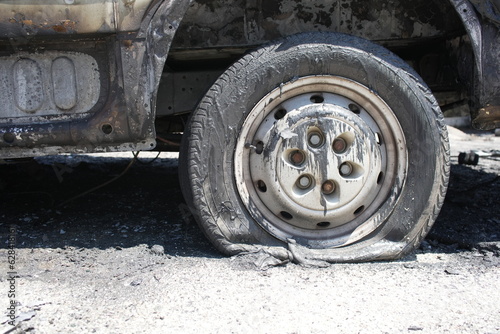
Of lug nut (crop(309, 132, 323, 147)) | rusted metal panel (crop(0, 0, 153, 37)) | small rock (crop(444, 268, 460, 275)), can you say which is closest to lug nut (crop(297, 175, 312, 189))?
lug nut (crop(309, 132, 323, 147))

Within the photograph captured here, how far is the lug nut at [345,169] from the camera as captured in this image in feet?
8.43

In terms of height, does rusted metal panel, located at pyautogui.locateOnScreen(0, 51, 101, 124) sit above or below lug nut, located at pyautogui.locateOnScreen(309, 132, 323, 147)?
above

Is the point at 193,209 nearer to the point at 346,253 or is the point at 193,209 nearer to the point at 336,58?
the point at 346,253

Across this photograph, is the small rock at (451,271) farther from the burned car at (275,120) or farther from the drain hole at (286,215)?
the drain hole at (286,215)

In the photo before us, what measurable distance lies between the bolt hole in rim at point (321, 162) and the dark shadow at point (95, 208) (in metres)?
0.46

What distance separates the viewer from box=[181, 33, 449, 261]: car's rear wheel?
253 cm

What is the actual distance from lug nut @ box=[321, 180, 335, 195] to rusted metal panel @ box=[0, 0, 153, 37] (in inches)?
46.1

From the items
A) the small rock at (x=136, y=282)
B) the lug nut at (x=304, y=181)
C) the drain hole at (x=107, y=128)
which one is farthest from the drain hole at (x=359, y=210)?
the drain hole at (x=107, y=128)

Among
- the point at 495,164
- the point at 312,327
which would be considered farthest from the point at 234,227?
the point at 495,164

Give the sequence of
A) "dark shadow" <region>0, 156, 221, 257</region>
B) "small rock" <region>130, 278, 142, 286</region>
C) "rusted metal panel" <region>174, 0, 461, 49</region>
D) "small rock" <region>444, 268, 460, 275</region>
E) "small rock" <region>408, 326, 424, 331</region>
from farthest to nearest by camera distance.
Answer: "dark shadow" <region>0, 156, 221, 257</region> → "rusted metal panel" <region>174, 0, 461, 49</region> → "small rock" <region>444, 268, 460, 275</region> → "small rock" <region>130, 278, 142, 286</region> → "small rock" <region>408, 326, 424, 331</region>

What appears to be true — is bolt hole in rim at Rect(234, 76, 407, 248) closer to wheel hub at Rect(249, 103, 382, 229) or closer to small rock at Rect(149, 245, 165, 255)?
wheel hub at Rect(249, 103, 382, 229)

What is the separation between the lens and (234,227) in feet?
8.42

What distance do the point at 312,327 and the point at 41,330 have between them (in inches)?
38.9

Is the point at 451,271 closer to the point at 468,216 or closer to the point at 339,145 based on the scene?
the point at 339,145
